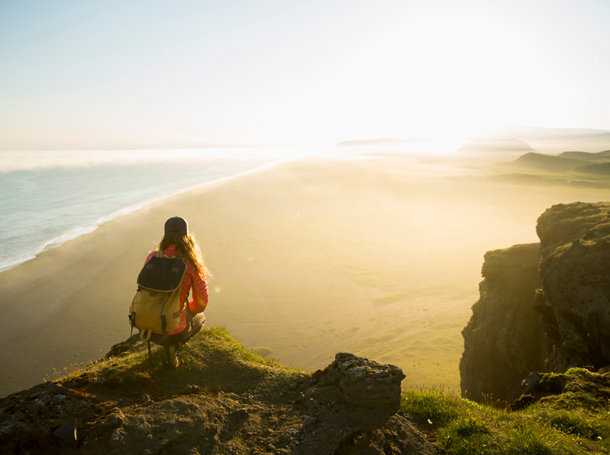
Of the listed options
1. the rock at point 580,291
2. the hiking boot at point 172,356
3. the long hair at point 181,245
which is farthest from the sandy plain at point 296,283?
the rock at point 580,291

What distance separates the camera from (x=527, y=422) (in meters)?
4.96

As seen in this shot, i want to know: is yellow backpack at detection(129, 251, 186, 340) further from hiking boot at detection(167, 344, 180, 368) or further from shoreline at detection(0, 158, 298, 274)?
shoreline at detection(0, 158, 298, 274)

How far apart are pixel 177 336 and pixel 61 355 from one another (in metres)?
10.7

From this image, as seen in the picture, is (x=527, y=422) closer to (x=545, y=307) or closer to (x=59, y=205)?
(x=545, y=307)

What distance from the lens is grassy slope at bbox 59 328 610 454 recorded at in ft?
14.8

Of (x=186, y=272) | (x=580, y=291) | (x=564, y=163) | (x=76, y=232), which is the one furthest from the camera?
(x=564, y=163)

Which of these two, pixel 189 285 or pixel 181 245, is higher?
pixel 181 245

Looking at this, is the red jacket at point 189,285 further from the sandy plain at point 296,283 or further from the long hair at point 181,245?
the sandy plain at point 296,283

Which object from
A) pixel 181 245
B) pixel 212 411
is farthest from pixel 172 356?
pixel 181 245

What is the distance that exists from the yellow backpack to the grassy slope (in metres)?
0.95

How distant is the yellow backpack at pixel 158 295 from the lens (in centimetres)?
475

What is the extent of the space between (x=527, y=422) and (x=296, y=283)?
14.0m

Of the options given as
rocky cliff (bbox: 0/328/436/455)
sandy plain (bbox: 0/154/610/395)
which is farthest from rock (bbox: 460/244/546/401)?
rocky cliff (bbox: 0/328/436/455)

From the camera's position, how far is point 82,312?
49.4 ft
